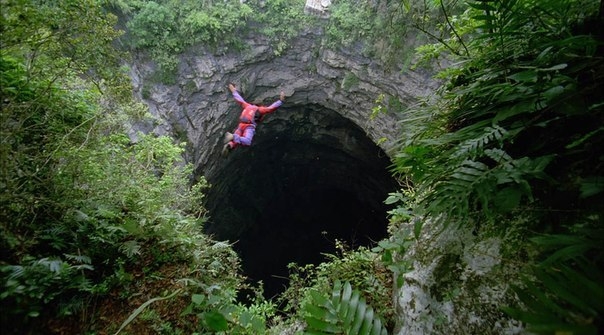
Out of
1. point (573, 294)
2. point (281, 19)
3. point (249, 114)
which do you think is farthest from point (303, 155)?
point (573, 294)

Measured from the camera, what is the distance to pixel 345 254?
309 centimetres

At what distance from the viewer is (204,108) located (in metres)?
8.88

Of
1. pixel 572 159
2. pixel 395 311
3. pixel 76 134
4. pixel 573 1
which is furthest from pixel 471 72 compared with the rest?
Answer: pixel 76 134

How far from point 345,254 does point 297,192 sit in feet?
35.7

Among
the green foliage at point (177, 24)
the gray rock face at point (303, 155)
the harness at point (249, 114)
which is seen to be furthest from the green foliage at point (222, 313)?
the green foliage at point (177, 24)

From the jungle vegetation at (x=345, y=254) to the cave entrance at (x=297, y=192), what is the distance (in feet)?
24.5

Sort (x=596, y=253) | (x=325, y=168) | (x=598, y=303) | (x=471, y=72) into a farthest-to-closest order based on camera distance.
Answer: (x=325, y=168) → (x=471, y=72) → (x=596, y=253) → (x=598, y=303)

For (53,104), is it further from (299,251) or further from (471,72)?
(299,251)

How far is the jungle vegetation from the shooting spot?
4.89 ft

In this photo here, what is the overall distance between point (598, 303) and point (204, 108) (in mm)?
9062

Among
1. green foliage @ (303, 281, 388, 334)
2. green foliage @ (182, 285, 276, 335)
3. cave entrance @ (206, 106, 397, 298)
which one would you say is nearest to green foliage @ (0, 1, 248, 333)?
green foliage @ (182, 285, 276, 335)

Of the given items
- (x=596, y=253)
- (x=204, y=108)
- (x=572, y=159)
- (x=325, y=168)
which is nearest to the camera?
(x=596, y=253)

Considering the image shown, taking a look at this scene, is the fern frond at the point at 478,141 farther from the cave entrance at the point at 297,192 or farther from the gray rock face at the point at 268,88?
the cave entrance at the point at 297,192

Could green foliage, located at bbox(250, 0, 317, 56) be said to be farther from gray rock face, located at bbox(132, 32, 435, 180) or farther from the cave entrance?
the cave entrance
